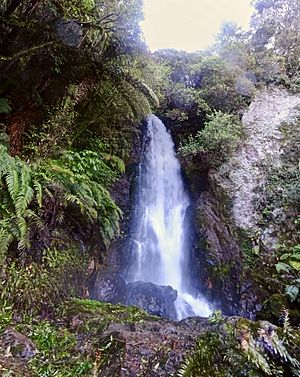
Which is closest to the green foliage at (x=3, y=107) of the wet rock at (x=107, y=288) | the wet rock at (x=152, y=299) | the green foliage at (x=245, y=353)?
the wet rock at (x=107, y=288)

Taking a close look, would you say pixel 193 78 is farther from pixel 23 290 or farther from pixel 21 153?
pixel 23 290

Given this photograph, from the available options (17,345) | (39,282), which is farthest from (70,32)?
(17,345)

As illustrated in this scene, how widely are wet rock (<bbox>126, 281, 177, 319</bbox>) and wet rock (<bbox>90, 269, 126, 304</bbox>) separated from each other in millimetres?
134

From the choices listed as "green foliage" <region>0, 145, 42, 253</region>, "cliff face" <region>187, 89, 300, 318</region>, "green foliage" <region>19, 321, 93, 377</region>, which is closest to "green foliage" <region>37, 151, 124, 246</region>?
"green foliage" <region>0, 145, 42, 253</region>

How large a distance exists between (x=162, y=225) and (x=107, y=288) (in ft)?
8.83

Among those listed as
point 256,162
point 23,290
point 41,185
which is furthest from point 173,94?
point 23,290

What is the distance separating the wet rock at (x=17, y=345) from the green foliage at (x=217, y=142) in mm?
6613

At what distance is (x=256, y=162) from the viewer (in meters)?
8.46

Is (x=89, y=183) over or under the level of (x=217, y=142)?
under

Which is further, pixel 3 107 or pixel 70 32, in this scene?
pixel 70 32

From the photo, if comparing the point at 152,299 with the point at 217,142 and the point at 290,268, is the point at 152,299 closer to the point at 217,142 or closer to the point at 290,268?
the point at 290,268

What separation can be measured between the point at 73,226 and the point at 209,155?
5.07 meters

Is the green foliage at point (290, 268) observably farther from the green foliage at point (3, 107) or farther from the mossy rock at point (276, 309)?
the green foliage at point (3, 107)

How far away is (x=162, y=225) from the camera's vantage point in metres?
7.57
